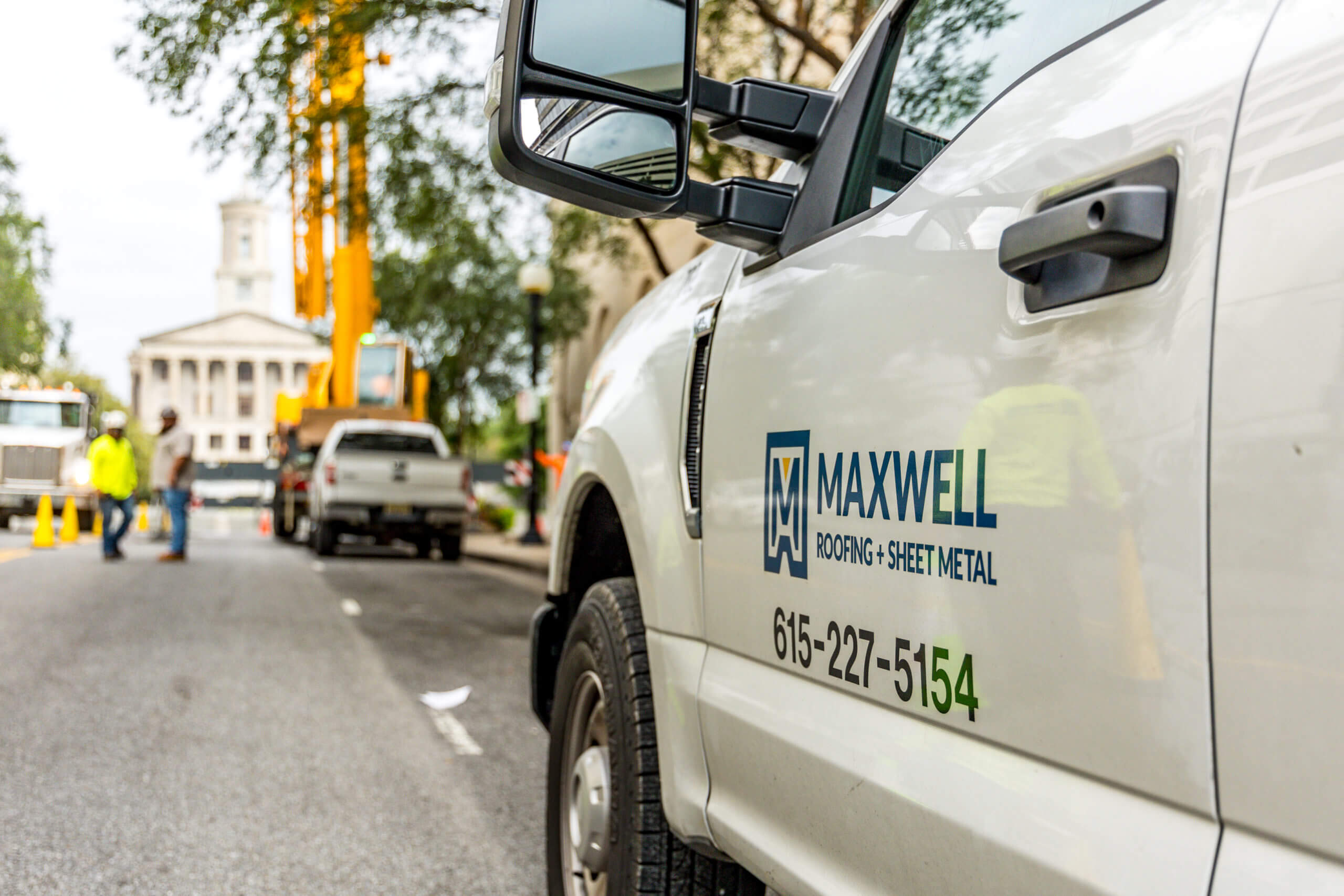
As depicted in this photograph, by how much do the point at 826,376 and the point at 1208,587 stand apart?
0.85 meters

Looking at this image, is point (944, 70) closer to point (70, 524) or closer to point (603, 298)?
point (70, 524)

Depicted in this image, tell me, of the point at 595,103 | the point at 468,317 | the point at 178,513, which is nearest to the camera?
the point at 595,103

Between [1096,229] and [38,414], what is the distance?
1284 inches

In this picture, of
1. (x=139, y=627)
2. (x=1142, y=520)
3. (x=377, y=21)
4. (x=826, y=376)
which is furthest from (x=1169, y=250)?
(x=377, y=21)

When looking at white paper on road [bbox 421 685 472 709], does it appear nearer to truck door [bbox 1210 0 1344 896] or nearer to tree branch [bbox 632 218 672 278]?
truck door [bbox 1210 0 1344 896]

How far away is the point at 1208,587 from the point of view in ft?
4.02

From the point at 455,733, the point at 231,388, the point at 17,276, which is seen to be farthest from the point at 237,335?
the point at 455,733

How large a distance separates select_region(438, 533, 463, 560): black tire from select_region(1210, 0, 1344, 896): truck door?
19.7m

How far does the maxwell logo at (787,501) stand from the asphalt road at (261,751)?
2.18 meters

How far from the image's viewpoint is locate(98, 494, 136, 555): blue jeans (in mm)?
16875

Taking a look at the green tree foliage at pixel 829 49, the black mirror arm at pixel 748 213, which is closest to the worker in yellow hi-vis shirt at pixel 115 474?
the green tree foliage at pixel 829 49

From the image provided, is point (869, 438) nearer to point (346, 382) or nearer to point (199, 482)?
point (346, 382)

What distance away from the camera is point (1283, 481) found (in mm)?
1150

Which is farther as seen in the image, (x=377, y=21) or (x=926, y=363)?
(x=377, y=21)
